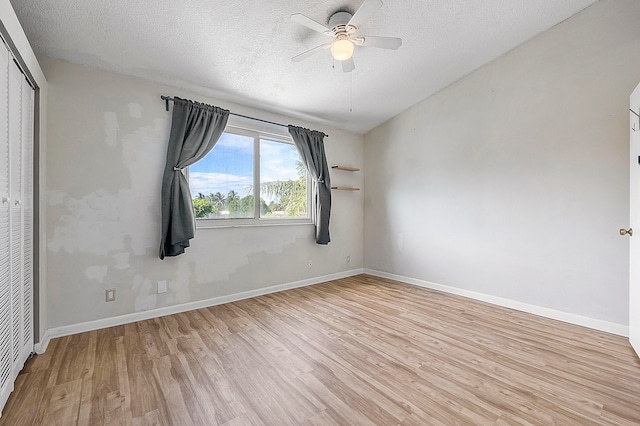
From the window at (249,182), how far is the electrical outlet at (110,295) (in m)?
1.01

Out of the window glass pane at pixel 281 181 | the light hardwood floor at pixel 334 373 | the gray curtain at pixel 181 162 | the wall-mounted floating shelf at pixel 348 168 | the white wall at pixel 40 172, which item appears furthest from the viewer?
the wall-mounted floating shelf at pixel 348 168

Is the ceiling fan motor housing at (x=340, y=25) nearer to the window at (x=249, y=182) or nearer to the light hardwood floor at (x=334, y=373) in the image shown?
the window at (x=249, y=182)

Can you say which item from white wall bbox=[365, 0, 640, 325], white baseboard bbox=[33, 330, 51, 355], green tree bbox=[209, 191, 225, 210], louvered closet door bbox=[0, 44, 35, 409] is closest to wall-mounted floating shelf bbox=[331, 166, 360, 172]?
white wall bbox=[365, 0, 640, 325]

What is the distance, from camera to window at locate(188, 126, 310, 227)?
338 centimetres

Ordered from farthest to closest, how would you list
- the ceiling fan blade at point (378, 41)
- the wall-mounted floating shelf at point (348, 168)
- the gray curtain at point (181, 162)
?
1. the wall-mounted floating shelf at point (348, 168)
2. the gray curtain at point (181, 162)
3. the ceiling fan blade at point (378, 41)

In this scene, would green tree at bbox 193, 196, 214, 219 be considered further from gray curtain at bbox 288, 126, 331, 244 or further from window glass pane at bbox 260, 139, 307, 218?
gray curtain at bbox 288, 126, 331, 244

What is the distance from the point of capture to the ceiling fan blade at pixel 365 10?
192 centimetres

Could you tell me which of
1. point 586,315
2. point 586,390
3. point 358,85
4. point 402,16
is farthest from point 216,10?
point 586,315

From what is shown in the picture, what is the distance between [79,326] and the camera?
257cm

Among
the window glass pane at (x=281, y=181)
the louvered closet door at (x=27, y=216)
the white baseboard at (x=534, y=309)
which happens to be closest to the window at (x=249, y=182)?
the window glass pane at (x=281, y=181)

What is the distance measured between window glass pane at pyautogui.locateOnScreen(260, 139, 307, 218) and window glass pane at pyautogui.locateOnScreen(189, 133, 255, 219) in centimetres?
21

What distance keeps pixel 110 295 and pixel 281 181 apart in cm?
235

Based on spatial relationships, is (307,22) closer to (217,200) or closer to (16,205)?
(217,200)

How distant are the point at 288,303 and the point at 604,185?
3.42 meters
